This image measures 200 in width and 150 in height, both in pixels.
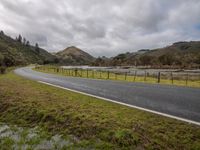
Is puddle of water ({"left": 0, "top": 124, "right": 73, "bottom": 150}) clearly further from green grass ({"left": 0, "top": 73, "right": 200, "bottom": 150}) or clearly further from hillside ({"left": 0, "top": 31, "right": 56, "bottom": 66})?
hillside ({"left": 0, "top": 31, "right": 56, "bottom": 66})

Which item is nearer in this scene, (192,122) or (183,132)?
(183,132)

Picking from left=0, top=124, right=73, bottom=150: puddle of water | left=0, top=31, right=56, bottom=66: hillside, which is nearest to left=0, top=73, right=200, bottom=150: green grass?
left=0, top=124, right=73, bottom=150: puddle of water

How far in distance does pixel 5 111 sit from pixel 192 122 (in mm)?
5818

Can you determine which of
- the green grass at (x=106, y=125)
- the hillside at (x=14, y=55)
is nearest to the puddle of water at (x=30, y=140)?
the green grass at (x=106, y=125)

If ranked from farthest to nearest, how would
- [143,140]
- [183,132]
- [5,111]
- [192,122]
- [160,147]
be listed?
[5,111] < [192,122] < [183,132] < [143,140] < [160,147]

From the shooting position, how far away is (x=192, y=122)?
14.1 ft

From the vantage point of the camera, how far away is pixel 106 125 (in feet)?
13.8

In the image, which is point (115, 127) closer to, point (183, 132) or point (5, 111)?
point (183, 132)

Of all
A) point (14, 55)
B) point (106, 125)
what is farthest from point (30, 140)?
point (14, 55)

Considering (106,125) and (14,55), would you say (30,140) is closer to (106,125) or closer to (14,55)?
(106,125)

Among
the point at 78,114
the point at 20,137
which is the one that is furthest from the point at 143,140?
the point at 20,137

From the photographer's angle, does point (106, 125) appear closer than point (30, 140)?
No

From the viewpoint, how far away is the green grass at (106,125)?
337cm

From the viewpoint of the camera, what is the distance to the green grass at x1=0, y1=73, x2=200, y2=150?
3367 millimetres
